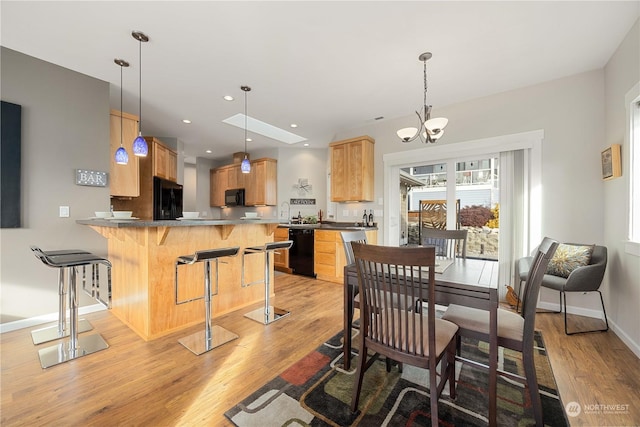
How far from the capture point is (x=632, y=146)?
2205 mm

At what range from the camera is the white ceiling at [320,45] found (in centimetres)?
197

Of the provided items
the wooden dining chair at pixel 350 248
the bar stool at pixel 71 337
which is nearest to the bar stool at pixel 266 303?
the wooden dining chair at pixel 350 248

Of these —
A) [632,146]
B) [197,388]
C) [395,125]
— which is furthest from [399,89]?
[197,388]

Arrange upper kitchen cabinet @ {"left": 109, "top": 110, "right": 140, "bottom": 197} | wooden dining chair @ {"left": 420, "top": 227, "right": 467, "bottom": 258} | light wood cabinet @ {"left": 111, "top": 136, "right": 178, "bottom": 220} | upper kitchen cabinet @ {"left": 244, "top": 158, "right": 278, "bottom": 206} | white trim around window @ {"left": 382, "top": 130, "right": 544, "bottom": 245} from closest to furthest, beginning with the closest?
wooden dining chair @ {"left": 420, "top": 227, "right": 467, "bottom": 258} < white trim around window @ {"left": 382, "top": 130, "right": 544, "bottom": 245} < upper kitchen cabinet @ {"left": 109, "top": 110, "right": 140, "bottom": 197} < light wood cabinet @ {"left": 111, "top": 136, "right": 178, "bottom": 220} < upper kitchen cabinet @ {"left": 244, "top": 158, "right": 278, "bottom": 206}

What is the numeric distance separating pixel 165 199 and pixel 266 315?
3.12 m

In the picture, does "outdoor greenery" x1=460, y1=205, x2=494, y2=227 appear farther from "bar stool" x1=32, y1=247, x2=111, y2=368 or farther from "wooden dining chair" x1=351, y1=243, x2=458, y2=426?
Result: "bar stool" x1=32, y1=247, x2=111, y2=368

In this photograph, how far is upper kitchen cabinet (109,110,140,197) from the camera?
3309 millimetres

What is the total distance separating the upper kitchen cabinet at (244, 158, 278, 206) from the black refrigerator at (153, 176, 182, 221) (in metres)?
1.58

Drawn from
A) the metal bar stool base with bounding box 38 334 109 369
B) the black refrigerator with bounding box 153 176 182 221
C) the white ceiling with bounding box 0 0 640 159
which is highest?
the white ceiling with bounding box 0 0 640 159

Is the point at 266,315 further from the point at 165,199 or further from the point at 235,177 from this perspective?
the point at 235,177

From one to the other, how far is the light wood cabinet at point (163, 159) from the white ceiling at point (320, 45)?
3.00 ft

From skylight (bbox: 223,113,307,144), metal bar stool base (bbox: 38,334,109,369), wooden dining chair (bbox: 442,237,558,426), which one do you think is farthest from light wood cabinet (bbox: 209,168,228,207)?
wooden dining chair (bbox: 442,237,558,426)

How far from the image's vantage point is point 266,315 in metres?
2.71

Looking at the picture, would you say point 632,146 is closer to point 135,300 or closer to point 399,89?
point 399,89
